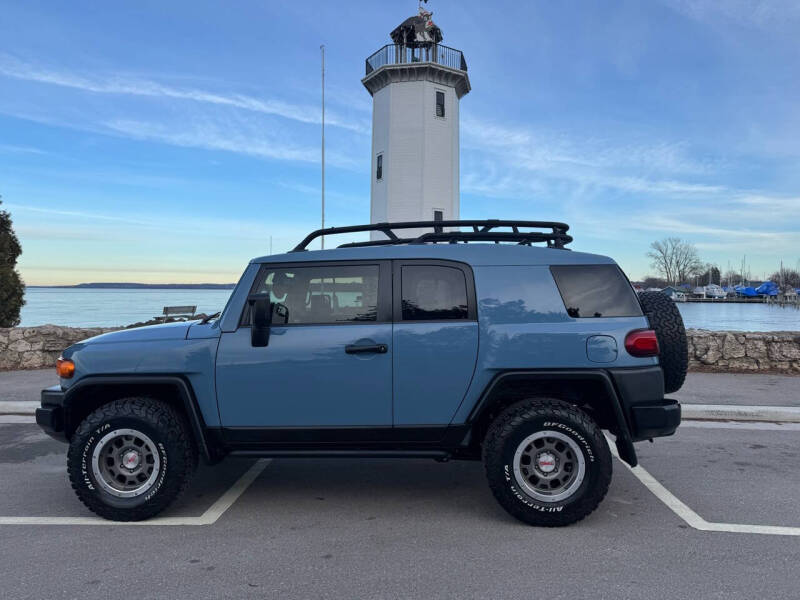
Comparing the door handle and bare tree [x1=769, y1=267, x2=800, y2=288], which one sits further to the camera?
bare tree [x1=769, y1=267, x2=800, y2=288]

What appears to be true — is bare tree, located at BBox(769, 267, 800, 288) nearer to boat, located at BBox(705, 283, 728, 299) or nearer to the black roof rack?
boat, located at BBox(705, 283, 728, 299)

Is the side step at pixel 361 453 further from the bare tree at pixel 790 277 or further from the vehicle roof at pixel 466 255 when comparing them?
the bare tree at pixel 790 277

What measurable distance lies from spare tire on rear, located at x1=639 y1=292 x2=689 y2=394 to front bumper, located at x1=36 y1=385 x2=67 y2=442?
4.30m

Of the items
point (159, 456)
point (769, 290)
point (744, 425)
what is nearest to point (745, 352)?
point (744, 425)

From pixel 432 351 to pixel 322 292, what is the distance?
2.91 ft

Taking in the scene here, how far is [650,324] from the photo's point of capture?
3990 mm

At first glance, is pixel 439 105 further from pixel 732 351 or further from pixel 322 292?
pixel 322 292

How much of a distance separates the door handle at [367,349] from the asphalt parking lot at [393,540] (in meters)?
1.18

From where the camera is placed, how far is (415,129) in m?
31.2

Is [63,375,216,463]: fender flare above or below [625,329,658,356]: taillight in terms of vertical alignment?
below

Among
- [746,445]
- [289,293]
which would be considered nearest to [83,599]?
[289,293]

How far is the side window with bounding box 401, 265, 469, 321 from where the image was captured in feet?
12.9

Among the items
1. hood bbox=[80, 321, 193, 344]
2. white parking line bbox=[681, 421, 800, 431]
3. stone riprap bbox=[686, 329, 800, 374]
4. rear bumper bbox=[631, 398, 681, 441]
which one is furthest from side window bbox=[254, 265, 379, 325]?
stone riprap bbox=[686, 329, 800, 374]

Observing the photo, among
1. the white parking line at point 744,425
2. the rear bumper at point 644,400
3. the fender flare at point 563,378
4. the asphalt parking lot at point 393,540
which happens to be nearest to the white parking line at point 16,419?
the asphalt parking lot at point 393,540
